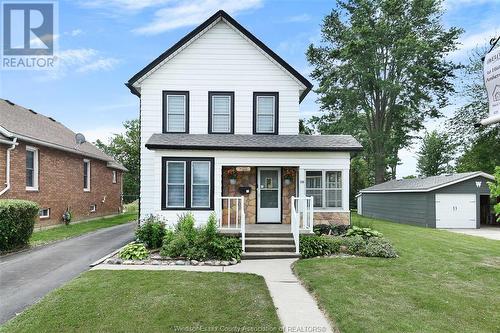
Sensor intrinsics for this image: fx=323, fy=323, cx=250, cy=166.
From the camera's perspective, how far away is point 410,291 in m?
6.02

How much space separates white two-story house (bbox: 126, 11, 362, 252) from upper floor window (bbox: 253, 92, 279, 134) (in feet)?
0.13

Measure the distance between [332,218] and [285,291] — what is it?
5.38m

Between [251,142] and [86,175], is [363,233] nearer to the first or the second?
[251,142]

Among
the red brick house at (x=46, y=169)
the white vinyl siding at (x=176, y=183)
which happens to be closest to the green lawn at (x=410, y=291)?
the white vinyl siding at (x=176, y=183)

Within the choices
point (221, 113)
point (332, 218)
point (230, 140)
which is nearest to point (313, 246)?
point (332, 218)

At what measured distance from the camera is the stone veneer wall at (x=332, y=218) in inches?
434

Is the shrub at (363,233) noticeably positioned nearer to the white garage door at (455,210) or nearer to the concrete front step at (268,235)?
the concrete front step at (268,235)

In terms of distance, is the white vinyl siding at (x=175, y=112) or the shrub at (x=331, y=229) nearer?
the shrub at (x=331, y=229)

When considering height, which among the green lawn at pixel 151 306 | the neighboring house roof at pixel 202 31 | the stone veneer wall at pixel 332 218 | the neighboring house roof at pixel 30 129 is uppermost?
the neighboring house roof at pixel 202 31

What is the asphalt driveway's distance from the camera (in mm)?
5738

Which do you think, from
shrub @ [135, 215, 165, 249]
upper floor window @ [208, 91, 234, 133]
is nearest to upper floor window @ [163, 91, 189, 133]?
upper floor window @ [208, 91, 234, 133]

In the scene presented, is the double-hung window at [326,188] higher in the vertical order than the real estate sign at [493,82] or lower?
lower

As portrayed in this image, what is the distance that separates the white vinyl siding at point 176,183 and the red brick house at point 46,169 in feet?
22.0

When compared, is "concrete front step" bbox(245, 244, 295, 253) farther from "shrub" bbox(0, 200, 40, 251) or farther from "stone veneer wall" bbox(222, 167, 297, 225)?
"shrub" bbox(0, 200, 40, 251)
